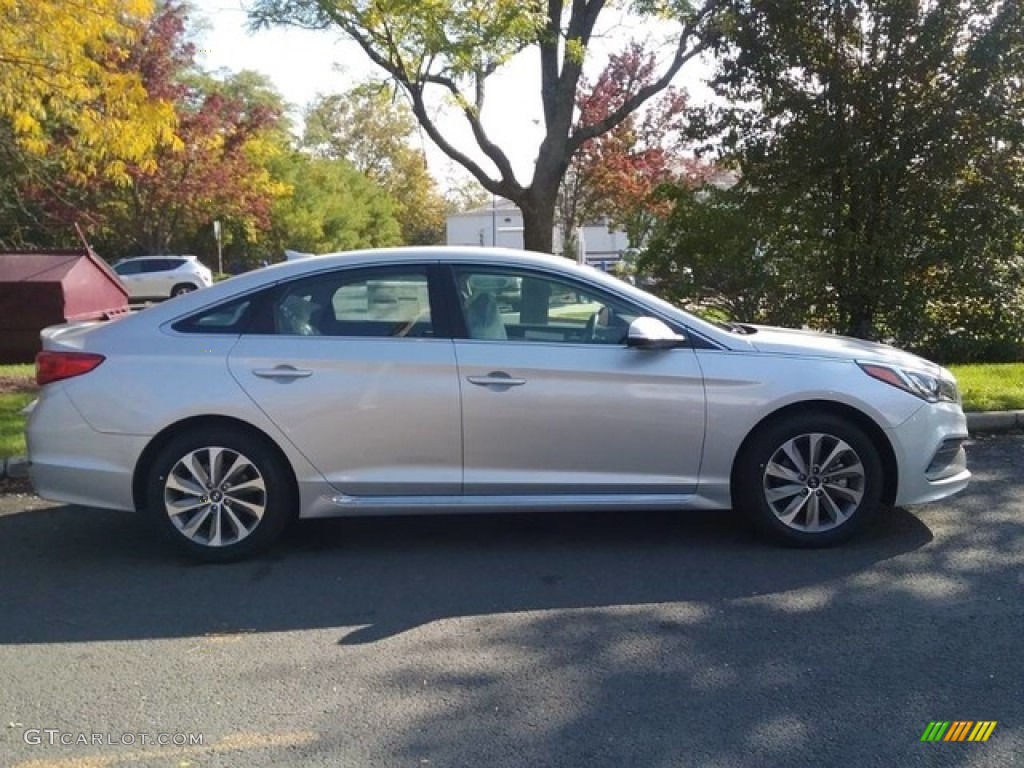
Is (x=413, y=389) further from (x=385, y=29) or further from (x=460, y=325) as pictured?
(x=385, y=29)

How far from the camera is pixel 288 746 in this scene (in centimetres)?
335

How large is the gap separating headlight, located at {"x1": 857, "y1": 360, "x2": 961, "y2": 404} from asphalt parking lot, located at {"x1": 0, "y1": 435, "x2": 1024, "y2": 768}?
795 mm

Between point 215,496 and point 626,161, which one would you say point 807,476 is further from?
point 626,161

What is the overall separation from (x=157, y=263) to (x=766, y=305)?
22.4 metres

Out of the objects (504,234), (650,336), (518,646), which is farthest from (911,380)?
(504,234)

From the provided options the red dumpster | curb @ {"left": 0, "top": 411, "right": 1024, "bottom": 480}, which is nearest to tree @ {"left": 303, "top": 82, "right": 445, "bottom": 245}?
the red dumpster

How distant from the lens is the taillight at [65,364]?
5125 millimetres

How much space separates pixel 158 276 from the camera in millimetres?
28938

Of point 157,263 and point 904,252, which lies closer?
point 904,252


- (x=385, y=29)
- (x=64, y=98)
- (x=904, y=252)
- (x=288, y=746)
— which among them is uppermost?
(x=385, y=29)

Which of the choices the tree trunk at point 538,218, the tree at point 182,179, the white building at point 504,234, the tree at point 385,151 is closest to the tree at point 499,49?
the tree trunk at point 538,218

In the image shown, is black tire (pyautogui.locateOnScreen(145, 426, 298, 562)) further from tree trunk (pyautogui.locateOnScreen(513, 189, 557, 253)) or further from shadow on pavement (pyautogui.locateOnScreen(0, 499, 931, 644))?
tree trunk (pyautogui.locateOnScreen(513, 189, 557, 253))

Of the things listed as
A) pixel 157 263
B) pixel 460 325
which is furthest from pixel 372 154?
pixel 460 325

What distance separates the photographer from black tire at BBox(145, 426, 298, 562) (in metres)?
5.10
